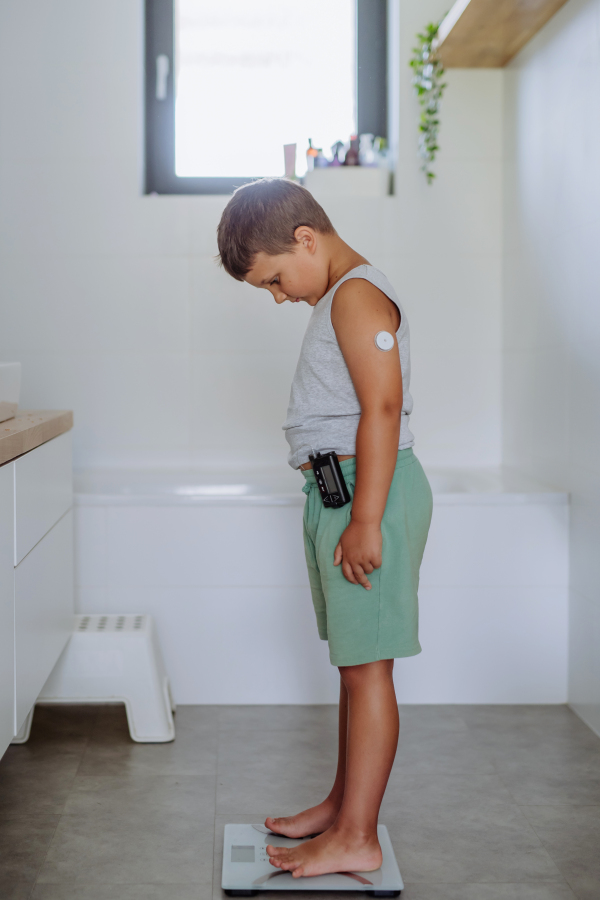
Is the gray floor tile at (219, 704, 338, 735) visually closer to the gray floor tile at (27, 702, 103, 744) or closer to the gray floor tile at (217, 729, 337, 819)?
the gray floor tile at (217, 729, 337, 819)

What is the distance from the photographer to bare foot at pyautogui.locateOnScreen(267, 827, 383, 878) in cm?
118

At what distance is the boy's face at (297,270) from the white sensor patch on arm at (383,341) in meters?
0.16

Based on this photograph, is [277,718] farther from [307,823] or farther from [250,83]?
[250,83]

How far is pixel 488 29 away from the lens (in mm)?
2164

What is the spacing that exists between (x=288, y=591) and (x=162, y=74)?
5.47 ft

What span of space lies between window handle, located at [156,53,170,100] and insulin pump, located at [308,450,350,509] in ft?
5.98

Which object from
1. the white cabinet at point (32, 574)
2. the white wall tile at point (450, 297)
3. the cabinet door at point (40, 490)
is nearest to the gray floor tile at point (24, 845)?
the white cabinet at point (32, 574)

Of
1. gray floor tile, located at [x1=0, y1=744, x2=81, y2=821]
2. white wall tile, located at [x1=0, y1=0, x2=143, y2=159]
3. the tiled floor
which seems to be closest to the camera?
the tiled floor

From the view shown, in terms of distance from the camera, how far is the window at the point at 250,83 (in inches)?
101

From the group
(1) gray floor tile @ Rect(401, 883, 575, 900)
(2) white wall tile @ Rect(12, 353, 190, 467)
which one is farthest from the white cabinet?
(2) white wall tile @ Rect(12, 353, 190, 467)

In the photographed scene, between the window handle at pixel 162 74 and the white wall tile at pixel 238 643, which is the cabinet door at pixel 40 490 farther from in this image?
the window handle at pixel 162 74

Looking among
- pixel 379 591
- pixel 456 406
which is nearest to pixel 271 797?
pixel 379 591

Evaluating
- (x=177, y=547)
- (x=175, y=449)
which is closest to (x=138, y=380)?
(x=175, y=449)

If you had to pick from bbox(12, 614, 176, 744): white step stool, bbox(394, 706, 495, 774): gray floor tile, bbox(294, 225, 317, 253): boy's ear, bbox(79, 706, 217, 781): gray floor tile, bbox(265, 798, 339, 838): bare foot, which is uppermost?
bbox(294, 225, 317, 253): boy's ear
